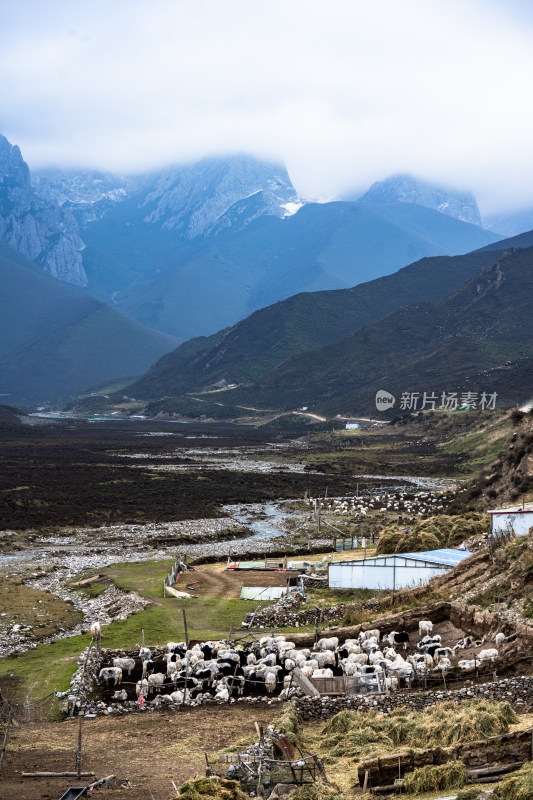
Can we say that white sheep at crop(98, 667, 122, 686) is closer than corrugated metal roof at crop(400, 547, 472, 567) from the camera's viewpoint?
Yes

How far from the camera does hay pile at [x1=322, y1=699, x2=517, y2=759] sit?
16.1 metres

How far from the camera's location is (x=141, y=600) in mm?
35188

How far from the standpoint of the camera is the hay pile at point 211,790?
1383 cm

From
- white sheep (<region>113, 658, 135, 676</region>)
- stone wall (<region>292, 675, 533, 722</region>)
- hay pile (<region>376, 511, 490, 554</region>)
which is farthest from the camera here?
hay pile (<region>376, 511, 490, 554</region>)

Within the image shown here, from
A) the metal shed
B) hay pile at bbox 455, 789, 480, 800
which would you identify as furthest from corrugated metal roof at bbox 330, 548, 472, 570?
hay pile at bbox 455, 789, 480, 800

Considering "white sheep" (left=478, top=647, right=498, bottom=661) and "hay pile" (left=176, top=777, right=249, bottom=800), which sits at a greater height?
"white sheep" (left=478, top=647, right=498, bottom=661)

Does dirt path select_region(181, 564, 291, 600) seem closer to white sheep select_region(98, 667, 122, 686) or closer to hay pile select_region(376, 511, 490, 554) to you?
hay pile select_region(376, 511, 490, 554)

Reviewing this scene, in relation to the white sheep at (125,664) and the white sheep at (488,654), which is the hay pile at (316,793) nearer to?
the white sheep at (488,654)

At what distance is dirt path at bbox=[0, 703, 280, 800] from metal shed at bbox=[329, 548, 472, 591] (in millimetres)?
15404

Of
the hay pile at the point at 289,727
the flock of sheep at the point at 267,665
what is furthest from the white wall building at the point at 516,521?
the hay pile at the point at 289,727

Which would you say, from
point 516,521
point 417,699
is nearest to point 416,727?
point 417,699

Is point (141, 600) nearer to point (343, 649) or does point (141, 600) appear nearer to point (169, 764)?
point (343, 649)

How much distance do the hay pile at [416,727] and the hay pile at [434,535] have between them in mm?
22367

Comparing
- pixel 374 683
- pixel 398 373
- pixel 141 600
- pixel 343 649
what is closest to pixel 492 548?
pixel 343 649
